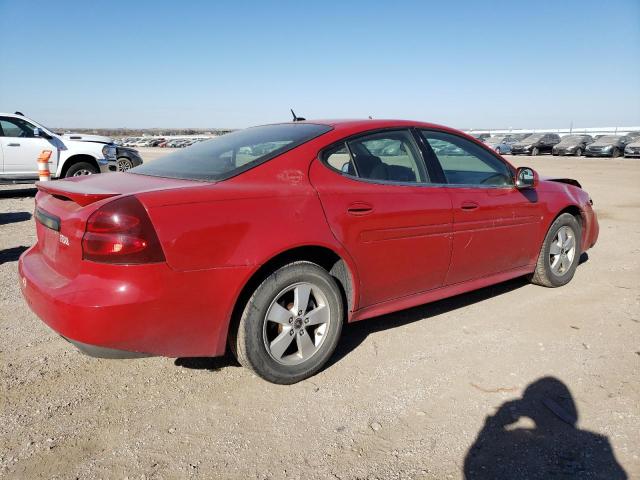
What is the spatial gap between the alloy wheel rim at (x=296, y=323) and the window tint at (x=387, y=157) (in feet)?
2.81

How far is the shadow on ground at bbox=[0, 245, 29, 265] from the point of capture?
580cm

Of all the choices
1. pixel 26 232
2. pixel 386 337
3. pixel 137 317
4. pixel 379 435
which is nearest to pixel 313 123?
pixel 386 337

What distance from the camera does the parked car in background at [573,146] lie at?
35.7 meters

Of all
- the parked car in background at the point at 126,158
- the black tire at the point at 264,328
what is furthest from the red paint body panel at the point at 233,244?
the parked car in background at the point at 126,158

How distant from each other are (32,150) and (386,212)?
1028cm

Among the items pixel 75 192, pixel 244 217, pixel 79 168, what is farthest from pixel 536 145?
pixel 75 192

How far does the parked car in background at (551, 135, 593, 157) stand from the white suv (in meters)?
32.9

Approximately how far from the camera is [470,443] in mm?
2533

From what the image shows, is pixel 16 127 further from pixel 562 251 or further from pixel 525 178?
pixel 562 251

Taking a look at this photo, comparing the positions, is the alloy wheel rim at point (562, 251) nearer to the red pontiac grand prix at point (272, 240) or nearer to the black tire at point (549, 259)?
the black tire at point (549, 259)

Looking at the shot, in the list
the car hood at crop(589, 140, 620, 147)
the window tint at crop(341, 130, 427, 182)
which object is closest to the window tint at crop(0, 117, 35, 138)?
the window tint at crop(341, 130, 427, 182)

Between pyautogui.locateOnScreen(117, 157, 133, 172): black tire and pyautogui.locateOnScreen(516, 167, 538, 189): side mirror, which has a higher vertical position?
pyautogui.locateOnScreen(516, 167, 538, 189): side mirror

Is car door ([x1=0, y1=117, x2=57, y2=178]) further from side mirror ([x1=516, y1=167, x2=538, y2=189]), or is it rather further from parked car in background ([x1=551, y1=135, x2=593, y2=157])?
parked car in background ([x1=551, y1=135, x2=593, y2=157])

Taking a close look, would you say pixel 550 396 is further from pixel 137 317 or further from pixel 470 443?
pixel 137 317
